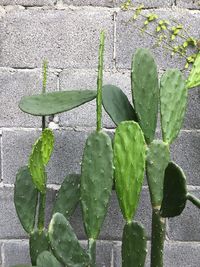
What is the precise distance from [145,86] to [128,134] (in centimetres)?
15

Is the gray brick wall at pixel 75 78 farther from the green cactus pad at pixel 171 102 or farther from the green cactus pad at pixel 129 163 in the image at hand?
the green cactus pad at pixel 129 163

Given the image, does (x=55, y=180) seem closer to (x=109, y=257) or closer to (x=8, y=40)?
(x=109, y=257)

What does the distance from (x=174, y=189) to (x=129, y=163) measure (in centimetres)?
12

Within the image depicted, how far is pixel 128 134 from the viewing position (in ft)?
3.20

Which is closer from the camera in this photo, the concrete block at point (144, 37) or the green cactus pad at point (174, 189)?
the green cactus pad at point (174, 189)

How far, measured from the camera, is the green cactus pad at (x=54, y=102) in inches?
41.4

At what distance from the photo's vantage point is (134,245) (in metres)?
1.00

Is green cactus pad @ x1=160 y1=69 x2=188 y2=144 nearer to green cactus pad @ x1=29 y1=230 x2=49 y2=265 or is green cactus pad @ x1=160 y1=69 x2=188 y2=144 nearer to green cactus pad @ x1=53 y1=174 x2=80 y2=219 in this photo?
green cactus pad @ x1=53 y1=174 x2=80 y2=219

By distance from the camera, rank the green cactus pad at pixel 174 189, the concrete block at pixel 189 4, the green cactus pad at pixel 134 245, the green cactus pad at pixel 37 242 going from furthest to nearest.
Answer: the concrete block at pixel 189 4 < the green cactus pad at pixel 37 242 < the green cactus pad at pixel 134 245 < the green cactus pad at pixel 174 189

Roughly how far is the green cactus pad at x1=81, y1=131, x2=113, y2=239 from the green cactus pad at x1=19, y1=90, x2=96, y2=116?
92 millimetres

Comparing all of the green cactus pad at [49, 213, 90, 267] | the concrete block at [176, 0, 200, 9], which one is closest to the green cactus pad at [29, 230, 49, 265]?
the green cactus pad at [49, 213, 90, 267]

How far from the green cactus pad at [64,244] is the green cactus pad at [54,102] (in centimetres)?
23

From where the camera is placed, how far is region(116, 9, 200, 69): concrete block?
1325mm

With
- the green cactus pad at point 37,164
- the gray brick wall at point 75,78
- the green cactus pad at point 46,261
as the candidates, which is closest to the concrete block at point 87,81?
the gray brick wall at point 75,78
